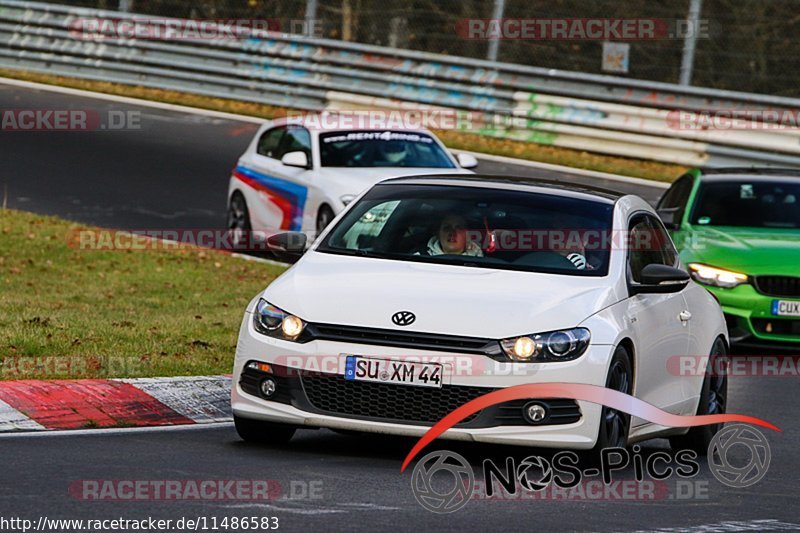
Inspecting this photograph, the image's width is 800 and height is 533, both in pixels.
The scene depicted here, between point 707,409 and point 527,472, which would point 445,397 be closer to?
point 527,472

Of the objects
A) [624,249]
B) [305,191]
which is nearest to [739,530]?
[624,249]

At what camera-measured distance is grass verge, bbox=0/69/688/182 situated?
2534 centimetres

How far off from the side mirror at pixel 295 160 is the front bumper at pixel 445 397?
955cm

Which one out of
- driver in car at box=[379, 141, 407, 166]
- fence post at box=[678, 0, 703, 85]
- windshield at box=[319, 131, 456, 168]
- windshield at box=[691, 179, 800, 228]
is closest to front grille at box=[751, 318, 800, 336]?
windshield at box=[691, 179, 800, 228]

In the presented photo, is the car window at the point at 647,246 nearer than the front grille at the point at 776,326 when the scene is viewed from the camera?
Yes

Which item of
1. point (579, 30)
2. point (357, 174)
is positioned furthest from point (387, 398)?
point (579, 30)

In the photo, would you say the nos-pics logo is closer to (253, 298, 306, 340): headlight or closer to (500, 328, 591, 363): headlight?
(500, 328, 591, 363): headlight

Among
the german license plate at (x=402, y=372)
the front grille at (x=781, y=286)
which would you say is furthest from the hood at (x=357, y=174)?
the german license plate at (x=402, y=372)

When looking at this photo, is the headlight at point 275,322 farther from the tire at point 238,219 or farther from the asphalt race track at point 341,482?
the tire at point 238,219

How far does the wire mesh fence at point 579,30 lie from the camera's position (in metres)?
25.8

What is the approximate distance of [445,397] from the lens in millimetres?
8297

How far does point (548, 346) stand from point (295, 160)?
9.90 metres

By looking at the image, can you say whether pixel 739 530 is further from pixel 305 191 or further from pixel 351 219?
pixel 305 191

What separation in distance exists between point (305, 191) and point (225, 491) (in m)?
10.6
